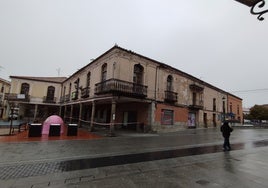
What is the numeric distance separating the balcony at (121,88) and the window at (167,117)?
135 inches

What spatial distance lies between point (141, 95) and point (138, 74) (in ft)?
7.41

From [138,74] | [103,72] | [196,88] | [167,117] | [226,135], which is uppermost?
[103,72]

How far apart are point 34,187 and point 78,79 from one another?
64.8 ft

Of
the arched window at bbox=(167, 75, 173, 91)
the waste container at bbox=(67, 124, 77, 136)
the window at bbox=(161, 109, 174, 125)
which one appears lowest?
the waste container at bbox=(67, 124, 77, 136)

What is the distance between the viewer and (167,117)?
58.3 ft

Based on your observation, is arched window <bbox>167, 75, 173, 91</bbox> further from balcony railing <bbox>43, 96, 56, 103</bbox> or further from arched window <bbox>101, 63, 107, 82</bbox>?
balcony railing <bbox>43, 96, 56, 103</bbox>

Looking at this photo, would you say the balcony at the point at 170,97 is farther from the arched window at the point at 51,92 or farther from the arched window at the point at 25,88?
the arched window at the point at 25,88

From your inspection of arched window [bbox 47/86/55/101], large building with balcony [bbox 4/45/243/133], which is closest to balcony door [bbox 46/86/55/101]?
arched window [bbox 47/86/55/101]

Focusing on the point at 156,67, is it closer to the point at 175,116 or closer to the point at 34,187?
the point at 175,116

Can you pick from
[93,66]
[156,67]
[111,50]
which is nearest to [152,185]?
[111,50]

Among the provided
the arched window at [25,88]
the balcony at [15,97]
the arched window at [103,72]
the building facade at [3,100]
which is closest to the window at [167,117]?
the arched window at [103,72]

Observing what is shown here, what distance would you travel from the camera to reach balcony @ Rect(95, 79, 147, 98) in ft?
44.4

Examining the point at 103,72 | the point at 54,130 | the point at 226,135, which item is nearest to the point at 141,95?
the point at 103,72

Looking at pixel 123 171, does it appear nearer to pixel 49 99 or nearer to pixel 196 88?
pixel 196 88
